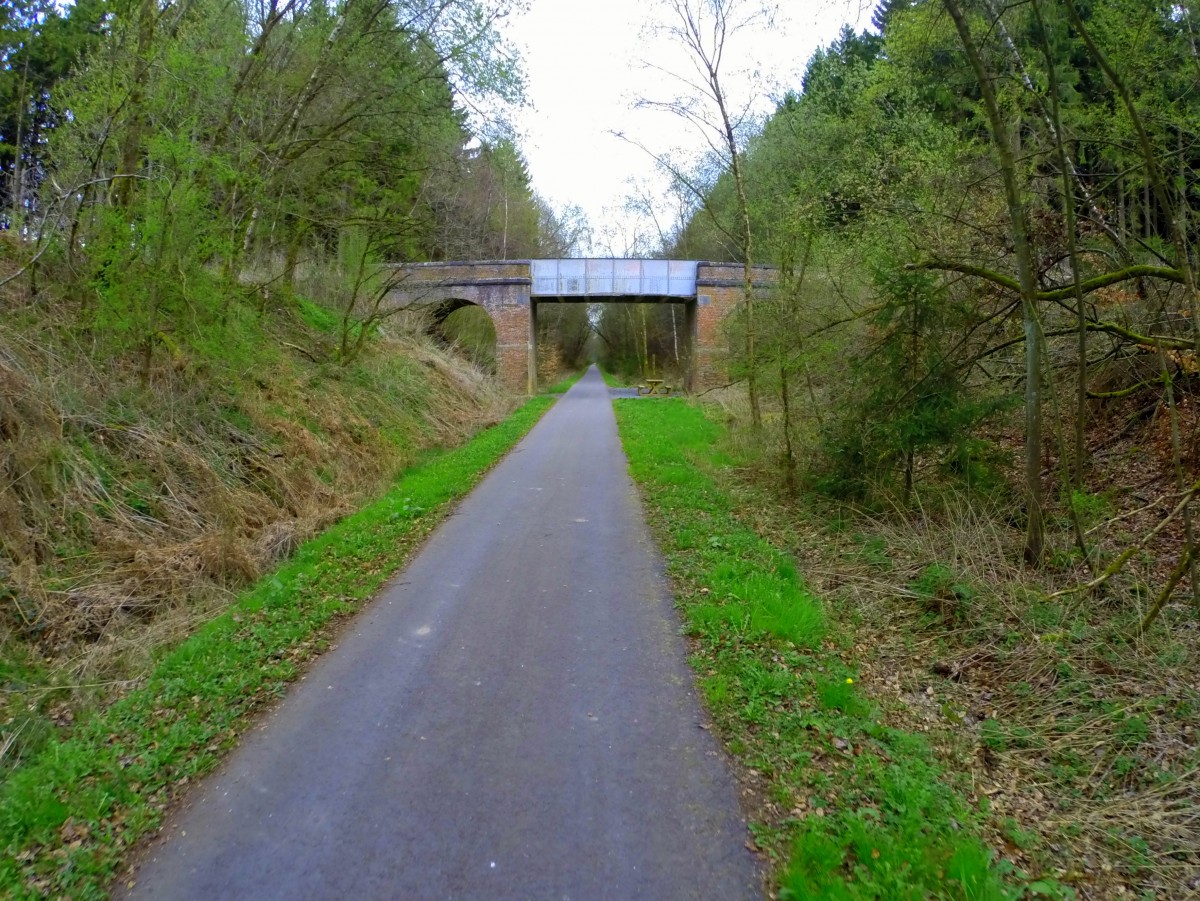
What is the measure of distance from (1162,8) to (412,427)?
14.5 meters

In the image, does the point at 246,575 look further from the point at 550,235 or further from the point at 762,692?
the point at 550,235

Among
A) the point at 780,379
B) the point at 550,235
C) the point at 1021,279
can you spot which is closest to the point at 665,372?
the point at 550,235

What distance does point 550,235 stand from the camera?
56.0 metres

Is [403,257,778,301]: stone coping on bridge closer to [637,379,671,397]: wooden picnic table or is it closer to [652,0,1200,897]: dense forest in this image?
[637,379,671,397]: wooden picnic table

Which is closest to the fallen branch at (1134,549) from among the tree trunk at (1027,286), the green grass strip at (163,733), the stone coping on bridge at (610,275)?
the tree trunk at (1027,286)

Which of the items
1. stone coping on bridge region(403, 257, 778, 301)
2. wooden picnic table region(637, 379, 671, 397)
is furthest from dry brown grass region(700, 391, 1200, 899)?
wooden picnic table region(637, 379, 671, 397)

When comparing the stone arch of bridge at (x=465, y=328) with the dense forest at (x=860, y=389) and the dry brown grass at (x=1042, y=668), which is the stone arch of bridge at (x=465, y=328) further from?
the dry brown grass at (x=1042, y=668)

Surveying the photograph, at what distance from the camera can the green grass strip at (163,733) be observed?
123 inches

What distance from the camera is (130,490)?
782 cm

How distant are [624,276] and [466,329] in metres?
8.84

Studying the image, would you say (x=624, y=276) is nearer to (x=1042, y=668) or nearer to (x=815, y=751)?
(x=1042, y=668)

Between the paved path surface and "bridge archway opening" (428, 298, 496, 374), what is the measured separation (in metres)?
24.0

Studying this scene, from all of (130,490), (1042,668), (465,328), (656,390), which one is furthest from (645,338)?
(1042,668)

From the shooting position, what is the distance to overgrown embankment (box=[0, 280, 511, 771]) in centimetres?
551
